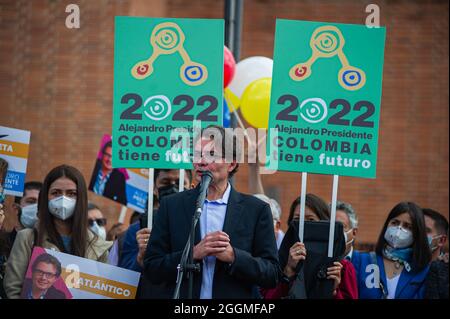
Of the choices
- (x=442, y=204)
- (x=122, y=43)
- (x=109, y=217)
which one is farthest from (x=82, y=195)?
(x=442, y=204)

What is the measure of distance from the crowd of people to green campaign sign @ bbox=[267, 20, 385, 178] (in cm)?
45

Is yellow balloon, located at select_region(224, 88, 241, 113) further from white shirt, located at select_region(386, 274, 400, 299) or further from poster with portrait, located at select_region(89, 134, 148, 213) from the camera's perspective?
white shirt, located at select_region(386, 274, 400, 299)

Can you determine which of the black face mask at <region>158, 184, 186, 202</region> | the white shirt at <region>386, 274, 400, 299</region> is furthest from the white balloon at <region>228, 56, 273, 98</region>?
the white shirt at <region>386, 274, 400, 299</region>

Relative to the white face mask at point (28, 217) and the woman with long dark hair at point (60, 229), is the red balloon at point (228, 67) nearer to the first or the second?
the white face mask at point (28, 217)

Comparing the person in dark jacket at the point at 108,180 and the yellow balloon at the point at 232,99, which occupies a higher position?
the yellow balloon at the point at 232,99

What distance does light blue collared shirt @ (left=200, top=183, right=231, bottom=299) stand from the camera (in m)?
5.25

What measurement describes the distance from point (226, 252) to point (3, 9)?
26.1 ft

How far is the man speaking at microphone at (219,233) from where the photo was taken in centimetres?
519

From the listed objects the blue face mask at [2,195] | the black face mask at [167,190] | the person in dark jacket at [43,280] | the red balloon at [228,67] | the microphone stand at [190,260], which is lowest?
the person in dark jacket at [43,280]

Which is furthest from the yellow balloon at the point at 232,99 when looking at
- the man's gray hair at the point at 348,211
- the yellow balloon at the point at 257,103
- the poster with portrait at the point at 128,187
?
the man's gray hair at the point at 348,211

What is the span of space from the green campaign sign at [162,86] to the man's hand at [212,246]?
1.36 meters

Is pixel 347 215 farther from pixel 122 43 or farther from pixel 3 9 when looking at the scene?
pixel 3 9

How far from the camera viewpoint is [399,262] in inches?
266

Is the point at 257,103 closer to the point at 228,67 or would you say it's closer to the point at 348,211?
the point at 228,67
